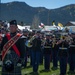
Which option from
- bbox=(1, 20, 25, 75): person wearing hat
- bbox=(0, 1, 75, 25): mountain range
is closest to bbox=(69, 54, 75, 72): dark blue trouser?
bbox=(1, 20, 25, 75): person wearing hat

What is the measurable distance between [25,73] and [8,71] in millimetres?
5363

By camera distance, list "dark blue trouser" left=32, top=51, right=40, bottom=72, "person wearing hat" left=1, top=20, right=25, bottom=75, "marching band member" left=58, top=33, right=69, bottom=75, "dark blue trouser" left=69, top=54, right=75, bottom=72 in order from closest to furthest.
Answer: "person wearing hat" left=1, top=20, right=25, bottom=75 < "marching band member" left=58, top=33, right=69, bottom=75 < "dark blue trouser" left=32, top=51, right=40, bottom=72 < "dark blue trouser" left=69, top=54, right=75, bottom=72

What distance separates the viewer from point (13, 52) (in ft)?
24.5

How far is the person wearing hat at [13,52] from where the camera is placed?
7391 millimetres

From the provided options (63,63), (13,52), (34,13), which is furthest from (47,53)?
(34,13)

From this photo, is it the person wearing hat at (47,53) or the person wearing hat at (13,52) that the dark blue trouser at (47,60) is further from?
the person wearing hat at (13,52)

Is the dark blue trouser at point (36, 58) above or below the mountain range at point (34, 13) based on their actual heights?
below

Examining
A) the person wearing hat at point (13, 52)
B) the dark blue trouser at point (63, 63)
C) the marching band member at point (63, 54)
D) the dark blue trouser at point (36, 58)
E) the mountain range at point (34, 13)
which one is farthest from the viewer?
the mountain range at point (34, 13)

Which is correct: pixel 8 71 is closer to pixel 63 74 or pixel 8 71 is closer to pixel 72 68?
pixel 63 74

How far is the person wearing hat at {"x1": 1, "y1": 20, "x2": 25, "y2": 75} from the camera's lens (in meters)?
7.39

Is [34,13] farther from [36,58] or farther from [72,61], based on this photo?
[36,58]

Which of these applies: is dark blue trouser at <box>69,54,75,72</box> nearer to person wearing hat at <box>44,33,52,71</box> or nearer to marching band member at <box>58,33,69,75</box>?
person wearing hat at <box>44,33,52,71</box>

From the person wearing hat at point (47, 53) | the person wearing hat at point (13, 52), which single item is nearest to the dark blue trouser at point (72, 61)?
the person wearing hat at point (47, 53)

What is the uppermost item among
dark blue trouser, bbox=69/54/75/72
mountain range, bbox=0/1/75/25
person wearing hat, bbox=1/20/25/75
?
mountain range, bbox=0/1/75/25
